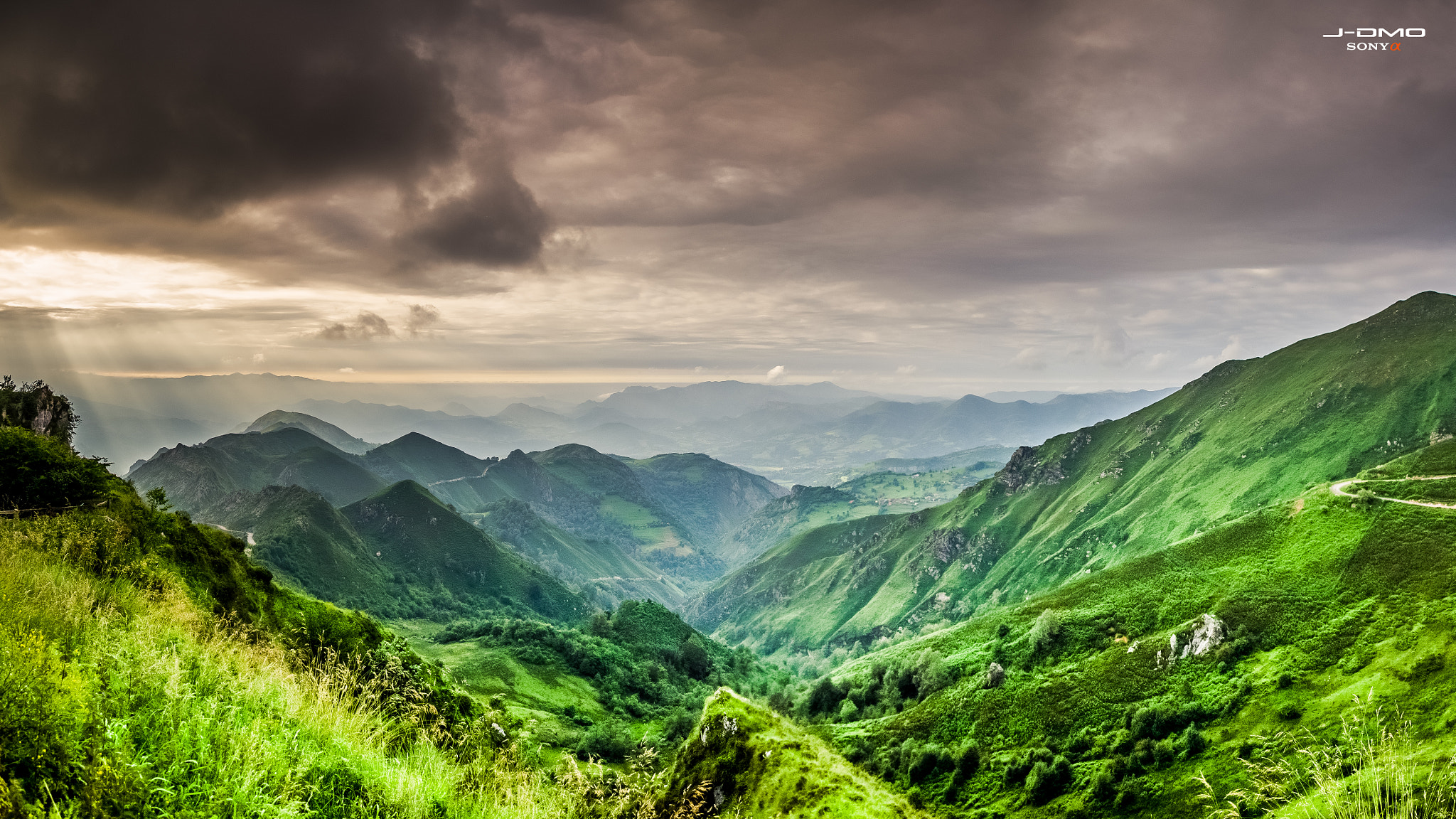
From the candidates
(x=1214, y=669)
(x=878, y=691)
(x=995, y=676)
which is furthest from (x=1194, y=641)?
(x=878, y=691)

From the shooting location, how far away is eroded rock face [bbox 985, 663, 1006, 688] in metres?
92.7

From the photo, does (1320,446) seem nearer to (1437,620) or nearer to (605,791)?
(1437,620)

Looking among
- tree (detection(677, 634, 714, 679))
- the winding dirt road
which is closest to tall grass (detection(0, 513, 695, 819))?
the winding dirt road

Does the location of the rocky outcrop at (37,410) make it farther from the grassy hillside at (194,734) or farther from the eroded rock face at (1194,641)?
the eroded rock face at (1194,641)

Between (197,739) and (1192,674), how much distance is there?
98951 millimetres

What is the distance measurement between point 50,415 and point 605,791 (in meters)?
141

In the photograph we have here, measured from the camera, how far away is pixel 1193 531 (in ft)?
559

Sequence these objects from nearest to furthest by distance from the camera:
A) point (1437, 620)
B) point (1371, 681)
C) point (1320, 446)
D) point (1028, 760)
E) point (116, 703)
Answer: point (116, 703) → point (1371, 681) → point (1437, 620) → point (1028, 760) → point (1320, 446)

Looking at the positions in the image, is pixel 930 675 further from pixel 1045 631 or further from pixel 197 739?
pixel 197 739

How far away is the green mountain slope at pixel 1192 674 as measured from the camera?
199 ft

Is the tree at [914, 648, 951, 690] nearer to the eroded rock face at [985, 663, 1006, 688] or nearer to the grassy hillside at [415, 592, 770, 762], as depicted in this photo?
the eroded rock face at [985, 663, 1006, 688]

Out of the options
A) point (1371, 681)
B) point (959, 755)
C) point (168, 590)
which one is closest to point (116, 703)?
point (168, 590)

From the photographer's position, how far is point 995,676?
93.2 meters

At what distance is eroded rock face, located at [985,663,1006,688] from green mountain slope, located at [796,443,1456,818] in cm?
39
